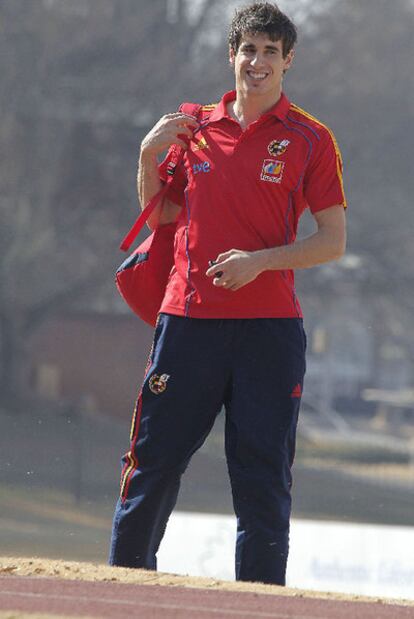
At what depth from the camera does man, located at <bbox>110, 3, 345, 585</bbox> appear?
4531 millimetres

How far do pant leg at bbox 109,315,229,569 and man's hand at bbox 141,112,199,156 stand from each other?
0.53 metres

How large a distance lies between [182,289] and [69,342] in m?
31.7

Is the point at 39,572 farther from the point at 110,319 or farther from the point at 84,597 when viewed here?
the point at 110,319

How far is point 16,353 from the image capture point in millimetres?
30875

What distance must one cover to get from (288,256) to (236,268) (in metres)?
0.20

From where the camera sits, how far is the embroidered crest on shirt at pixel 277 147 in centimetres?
454

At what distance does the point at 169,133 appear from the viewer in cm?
464

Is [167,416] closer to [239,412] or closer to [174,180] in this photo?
[239,412]

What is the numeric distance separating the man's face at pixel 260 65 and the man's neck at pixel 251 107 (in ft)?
0.07

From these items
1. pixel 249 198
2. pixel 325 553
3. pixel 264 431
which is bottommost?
pixel 325 553

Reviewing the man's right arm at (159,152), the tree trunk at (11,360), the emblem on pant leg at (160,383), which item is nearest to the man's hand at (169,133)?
the man's right arm at (159,152)

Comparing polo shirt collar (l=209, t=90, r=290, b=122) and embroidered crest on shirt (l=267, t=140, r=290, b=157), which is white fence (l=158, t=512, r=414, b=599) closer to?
polo shirt collar (l=209, t=90, r=290, b=122)

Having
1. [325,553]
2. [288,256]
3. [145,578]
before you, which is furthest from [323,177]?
[325,553]

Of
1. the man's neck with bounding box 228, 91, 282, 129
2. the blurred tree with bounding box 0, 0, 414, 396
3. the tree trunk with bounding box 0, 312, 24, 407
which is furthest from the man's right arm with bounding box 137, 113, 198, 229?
the tree trunk with bounding box 0, 312, 24, 407
